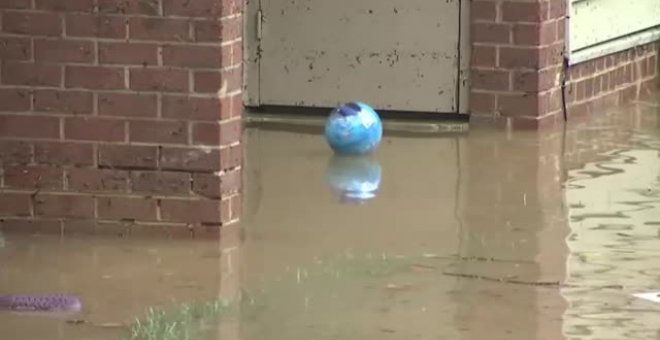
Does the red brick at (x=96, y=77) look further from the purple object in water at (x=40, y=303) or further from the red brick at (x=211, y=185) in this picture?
the purple object in water at (x=40, y=303)

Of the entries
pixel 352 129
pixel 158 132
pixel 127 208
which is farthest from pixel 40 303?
pixel 352 129

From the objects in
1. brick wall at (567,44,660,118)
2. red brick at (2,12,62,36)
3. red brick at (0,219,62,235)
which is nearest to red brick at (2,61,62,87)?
red brick at (2,12,62,36)

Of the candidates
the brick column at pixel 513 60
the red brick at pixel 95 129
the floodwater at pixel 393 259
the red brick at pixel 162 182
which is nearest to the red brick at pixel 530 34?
the brick column at pixel 513 60

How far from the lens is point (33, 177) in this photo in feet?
22.5

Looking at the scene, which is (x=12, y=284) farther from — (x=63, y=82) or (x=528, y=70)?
(x=528, y=70)

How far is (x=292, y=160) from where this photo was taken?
8.60 metres

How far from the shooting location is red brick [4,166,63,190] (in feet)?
22.4

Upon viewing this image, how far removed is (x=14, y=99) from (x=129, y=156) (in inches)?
20.7

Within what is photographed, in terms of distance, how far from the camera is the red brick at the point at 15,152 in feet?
22.4

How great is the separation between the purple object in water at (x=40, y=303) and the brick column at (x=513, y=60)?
434 cm

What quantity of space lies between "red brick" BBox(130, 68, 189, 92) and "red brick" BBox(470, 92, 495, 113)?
10.9 ft

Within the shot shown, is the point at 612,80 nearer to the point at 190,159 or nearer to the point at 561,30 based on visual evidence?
the point at 561,30

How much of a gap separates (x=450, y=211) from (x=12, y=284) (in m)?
2.15

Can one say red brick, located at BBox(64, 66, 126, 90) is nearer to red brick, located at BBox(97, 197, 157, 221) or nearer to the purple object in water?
red brick, located at BBox(97, 197, 157, 221)
